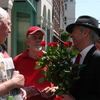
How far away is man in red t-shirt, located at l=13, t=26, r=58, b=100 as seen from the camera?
349 cm

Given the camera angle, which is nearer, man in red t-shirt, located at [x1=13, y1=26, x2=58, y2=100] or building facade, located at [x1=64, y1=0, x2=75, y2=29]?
man in red t-shirt, located at [x1=13, y1=26, x2=58, y2=100]

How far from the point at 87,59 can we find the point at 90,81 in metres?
0.23

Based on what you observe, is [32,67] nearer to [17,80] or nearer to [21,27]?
[17,80]

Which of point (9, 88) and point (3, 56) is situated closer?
point (9, 88)

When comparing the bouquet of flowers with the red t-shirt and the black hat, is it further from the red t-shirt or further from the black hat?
the red t-shirt

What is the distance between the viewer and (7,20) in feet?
8.10

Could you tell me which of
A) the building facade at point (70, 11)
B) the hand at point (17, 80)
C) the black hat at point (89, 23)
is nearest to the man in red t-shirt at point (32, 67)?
the hand at point (17, 80)

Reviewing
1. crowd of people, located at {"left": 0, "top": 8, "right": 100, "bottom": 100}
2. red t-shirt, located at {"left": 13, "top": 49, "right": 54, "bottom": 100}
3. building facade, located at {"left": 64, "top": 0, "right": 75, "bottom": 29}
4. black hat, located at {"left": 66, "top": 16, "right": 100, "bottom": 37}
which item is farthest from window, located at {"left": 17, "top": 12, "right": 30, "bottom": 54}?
building facade, located at {"left": 64, "top": 0, "right": 75, "bottom": 29}

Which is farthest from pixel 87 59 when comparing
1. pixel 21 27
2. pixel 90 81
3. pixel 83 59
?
pixel 21 27

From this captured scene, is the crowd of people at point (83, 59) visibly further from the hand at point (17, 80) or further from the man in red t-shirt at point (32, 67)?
the man in red t-shirt at point (32, 67)

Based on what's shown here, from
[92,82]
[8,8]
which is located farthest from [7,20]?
[8,8]

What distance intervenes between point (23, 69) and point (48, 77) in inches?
43.8

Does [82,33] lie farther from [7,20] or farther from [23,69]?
[23,69]

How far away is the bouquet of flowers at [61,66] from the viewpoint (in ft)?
8.21
